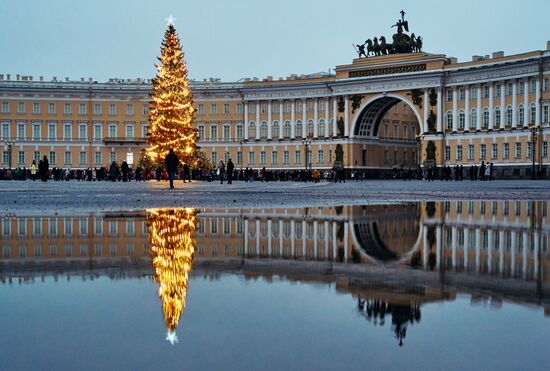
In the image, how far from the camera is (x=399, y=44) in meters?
79.6

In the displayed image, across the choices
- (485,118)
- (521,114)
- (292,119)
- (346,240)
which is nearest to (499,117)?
(485,118)

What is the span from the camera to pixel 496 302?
192 inches

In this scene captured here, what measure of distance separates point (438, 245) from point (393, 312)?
13.7 ft

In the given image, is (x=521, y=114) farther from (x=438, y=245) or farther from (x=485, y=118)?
(x=438, y=245)

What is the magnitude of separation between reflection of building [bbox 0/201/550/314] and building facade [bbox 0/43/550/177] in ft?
188

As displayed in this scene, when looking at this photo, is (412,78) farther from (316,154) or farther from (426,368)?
(426,368)

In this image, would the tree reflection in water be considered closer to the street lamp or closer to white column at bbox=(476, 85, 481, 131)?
white column at bbox=(476, 85, 481, 131)

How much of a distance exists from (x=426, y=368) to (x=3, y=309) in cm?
257

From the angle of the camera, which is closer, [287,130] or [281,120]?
[287,130]

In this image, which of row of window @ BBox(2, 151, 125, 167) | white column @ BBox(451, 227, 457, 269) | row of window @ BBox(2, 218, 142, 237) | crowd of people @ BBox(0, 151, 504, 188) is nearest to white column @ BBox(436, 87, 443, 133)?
crowd of people @ BBox(0, 151, 504, 188)

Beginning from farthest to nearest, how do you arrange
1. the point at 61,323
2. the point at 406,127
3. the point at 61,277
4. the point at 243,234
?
the point at 406,127 → the point at 243,234 → the point at 61,277 → the point at 61,323

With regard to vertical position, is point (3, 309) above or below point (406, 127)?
below

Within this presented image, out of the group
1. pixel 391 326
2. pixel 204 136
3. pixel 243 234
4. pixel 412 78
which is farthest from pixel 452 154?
pixel 391 326

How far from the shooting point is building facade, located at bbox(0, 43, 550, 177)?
231ft
